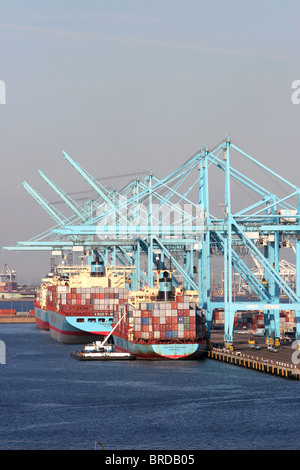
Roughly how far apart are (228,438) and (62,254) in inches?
3261

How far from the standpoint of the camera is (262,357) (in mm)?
66812

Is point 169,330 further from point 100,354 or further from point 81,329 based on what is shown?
point 81,329

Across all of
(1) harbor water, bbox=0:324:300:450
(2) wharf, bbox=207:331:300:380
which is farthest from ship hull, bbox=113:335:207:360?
(2) wharf, bbox=207:331:300:380

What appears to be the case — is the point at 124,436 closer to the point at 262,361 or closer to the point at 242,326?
the point at 262,361

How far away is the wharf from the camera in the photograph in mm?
59875

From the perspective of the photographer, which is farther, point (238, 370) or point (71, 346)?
point (71, 346)

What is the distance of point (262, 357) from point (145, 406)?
1780cm

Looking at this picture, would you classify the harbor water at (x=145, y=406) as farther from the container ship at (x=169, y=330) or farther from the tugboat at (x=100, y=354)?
the tugboat at (x=100, y=354)

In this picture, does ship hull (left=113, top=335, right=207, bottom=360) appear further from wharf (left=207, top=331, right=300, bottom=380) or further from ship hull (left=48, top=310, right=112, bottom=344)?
ship hull (left=48, top=310, right=112, bottom=344)

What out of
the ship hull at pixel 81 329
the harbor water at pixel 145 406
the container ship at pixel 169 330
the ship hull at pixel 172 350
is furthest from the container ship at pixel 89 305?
the harbor water at pixel 145 406

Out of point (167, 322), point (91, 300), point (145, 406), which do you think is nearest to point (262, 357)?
point (167, 322)

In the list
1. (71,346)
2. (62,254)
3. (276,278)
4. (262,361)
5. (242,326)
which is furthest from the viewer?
(62,254)

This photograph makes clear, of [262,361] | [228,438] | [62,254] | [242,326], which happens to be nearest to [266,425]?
[228,438]

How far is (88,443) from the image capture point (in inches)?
1633
